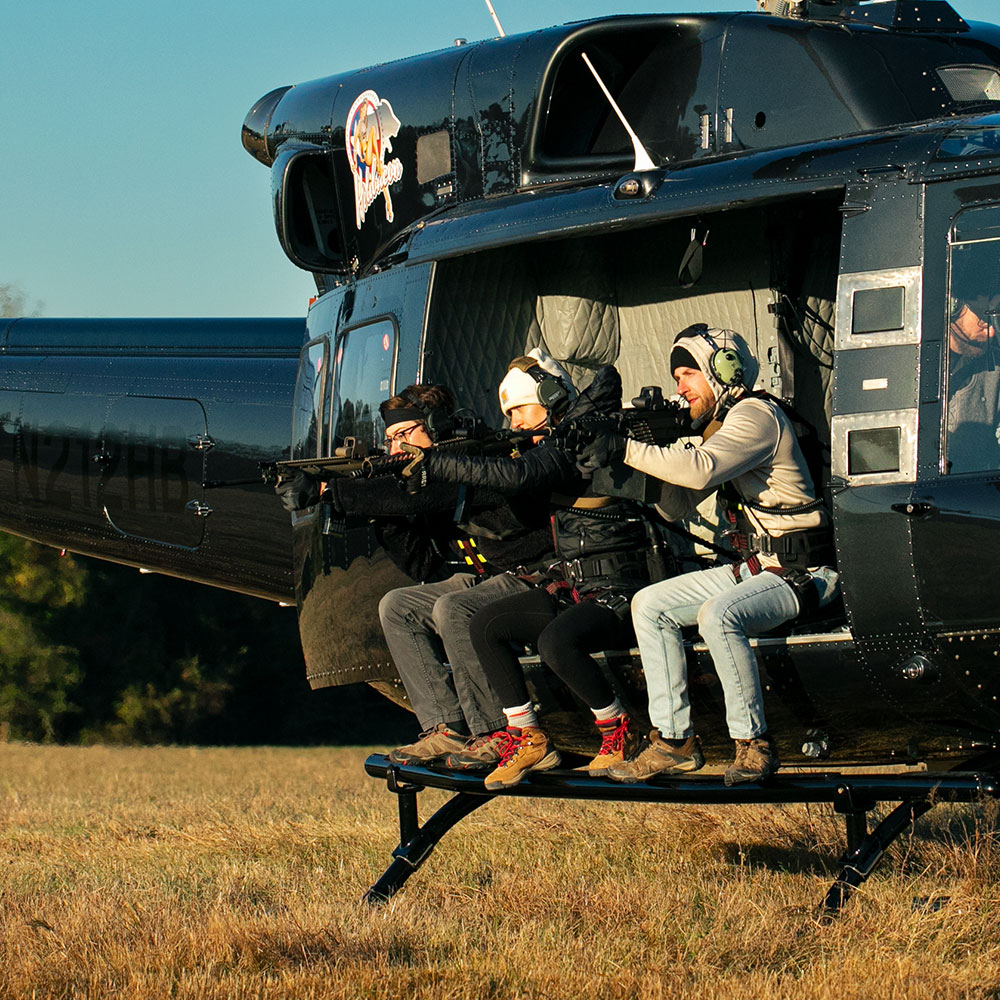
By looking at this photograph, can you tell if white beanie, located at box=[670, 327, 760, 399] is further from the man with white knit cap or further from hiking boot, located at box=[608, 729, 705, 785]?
hiking boot, located at box=[608, 729, 705, 785]

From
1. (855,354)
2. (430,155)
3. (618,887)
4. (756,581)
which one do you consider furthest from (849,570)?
(430,155)

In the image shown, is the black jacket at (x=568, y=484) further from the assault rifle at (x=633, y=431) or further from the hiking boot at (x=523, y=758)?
the hiking boot at (x=523, y=758)

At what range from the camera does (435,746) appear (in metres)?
6.46

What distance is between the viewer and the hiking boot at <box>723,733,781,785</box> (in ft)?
17.8

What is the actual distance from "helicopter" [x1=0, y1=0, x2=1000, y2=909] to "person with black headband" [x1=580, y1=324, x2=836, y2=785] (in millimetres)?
162

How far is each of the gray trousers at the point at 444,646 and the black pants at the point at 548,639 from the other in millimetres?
148

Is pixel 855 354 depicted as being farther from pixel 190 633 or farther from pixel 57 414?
pixel 190 633

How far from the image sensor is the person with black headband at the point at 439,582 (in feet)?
20.8

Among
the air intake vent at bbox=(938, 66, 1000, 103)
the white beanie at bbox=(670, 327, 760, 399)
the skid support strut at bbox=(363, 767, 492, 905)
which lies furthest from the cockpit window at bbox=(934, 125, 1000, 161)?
the skid support strut at bbox=(363, 767, 492, 905)

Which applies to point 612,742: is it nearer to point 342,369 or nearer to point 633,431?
point 633,431

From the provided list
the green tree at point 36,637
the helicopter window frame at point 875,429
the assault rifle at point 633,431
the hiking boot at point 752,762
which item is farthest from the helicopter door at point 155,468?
the green tree at point 36,637

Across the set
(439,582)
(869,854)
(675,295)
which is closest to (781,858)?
(869,854)

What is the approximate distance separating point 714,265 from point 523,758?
3.09 m

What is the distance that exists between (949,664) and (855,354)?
3.81 feet
